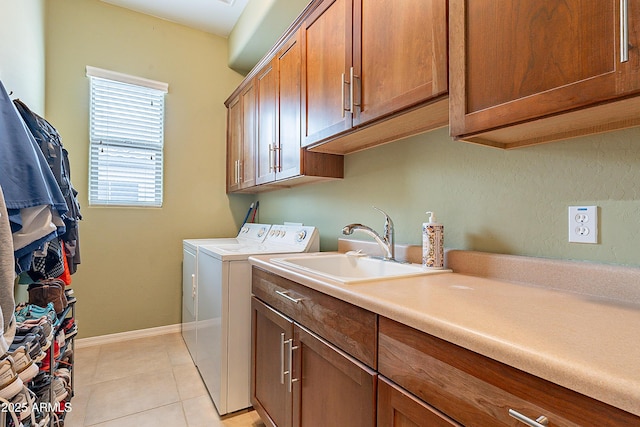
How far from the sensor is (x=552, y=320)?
660 millimetres

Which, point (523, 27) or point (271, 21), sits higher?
point (271, 21)

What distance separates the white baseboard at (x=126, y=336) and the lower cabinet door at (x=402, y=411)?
273cm

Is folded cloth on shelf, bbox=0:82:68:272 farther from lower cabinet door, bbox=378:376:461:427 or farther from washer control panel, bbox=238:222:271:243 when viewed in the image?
washer control panel, bbox=238:222:271:243

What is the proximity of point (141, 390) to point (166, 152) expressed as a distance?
199 centimetres

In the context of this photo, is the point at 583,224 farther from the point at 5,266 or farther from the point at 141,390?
the point at 141,390

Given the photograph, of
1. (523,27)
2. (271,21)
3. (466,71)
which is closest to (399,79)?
(466,71)

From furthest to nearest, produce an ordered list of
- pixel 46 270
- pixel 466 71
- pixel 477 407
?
pixel 46 270 → pixel 466 71 → pixel 477 407

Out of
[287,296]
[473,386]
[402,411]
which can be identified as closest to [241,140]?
[287,296]

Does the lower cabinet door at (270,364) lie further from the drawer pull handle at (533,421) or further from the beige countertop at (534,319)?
the drawer pull handle at (533,421)

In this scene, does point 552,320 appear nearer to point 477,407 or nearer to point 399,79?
point 477,407

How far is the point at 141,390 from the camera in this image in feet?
6.56

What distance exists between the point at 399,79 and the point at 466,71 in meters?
0.30

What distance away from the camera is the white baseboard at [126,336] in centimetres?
264

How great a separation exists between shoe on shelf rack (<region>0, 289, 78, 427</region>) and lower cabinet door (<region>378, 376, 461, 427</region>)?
1044 mm
